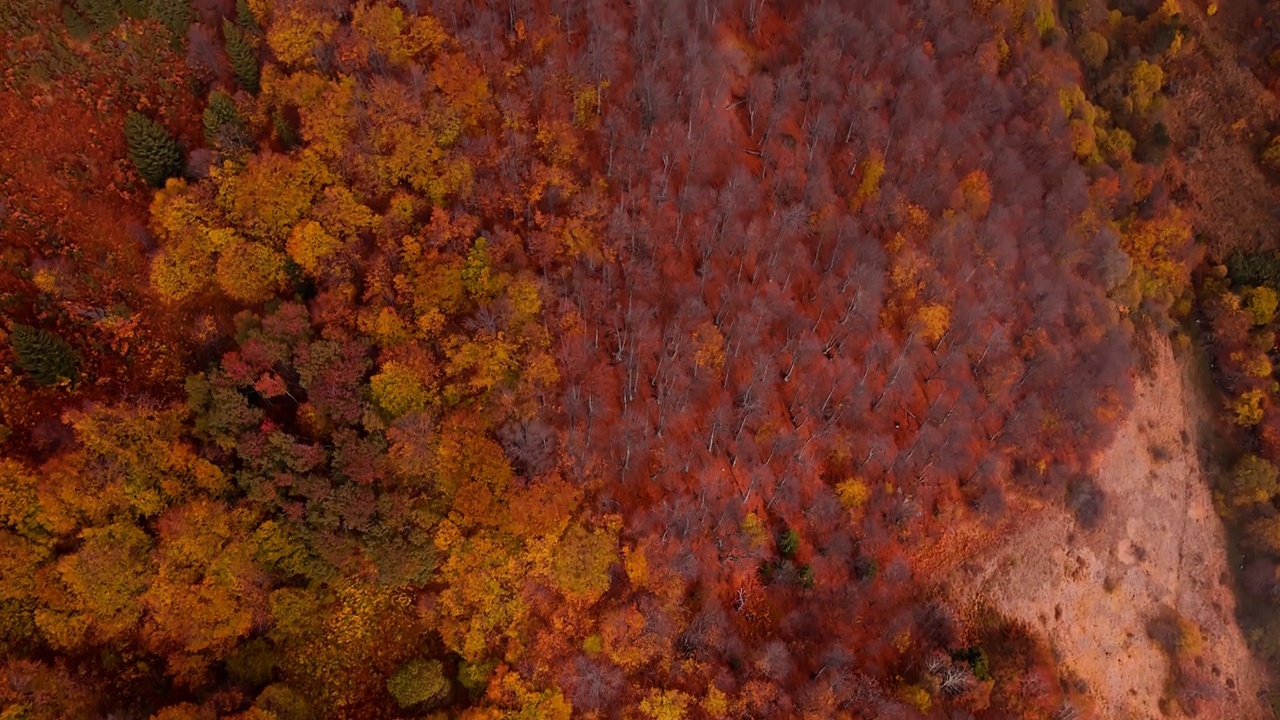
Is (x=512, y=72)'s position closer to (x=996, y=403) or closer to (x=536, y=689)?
(x=536, y=689)

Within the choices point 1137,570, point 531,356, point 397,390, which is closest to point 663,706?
point 531,356

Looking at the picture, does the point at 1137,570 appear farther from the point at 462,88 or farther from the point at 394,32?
the point at 394,32

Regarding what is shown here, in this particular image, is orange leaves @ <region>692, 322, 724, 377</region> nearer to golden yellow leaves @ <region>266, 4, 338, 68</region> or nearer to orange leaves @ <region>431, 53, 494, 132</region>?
orange leaves @ <region>431, 53, 494, 132</region>

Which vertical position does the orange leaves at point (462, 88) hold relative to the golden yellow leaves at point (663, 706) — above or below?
above

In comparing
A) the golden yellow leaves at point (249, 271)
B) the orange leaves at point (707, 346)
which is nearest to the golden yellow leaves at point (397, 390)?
the golden yellow leaves at point (249, 271)

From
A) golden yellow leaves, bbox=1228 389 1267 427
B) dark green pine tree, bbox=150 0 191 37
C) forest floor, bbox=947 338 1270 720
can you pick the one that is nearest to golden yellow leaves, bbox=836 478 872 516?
forest floor, bbox=947 338 1270 720

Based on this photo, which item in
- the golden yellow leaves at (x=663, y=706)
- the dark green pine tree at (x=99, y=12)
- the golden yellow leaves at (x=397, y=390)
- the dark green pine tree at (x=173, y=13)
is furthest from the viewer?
the dark green pine tree at (x=173, y=13)

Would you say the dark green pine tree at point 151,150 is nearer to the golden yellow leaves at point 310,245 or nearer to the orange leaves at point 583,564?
the golden yellow leaves at point 310,245
